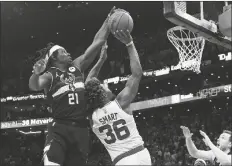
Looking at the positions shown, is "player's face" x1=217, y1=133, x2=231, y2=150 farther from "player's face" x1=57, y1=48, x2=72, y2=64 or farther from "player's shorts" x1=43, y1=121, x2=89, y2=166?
"player's face" x1=57, y1=48, x2=72, y2=64

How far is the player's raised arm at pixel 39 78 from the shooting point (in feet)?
12.2

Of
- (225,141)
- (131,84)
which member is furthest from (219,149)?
(131,84)

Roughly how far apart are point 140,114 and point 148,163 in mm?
18281

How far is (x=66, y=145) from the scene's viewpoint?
3891 mm

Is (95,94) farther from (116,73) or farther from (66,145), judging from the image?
(116,73)

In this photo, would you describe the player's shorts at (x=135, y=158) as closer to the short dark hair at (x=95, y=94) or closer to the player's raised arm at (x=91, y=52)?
the short dark hair at (x=95, y=94)

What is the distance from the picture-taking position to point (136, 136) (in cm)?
403

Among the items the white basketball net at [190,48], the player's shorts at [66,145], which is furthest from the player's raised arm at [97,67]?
the white basketball net at [190,48]

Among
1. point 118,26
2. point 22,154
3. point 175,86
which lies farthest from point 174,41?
point 22,154

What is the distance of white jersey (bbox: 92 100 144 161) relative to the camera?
3977 mm

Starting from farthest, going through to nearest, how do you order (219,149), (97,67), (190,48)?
(190,48), (219,149), (97,67)

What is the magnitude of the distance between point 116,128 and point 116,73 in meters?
17.0

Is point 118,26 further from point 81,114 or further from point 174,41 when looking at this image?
point 174,41

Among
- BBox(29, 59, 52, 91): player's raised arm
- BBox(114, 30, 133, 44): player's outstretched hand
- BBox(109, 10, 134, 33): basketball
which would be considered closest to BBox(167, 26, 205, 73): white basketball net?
BBox(109, 10, 134, 33): basketball
